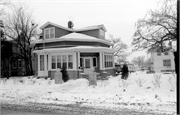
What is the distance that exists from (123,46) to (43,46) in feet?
90.2

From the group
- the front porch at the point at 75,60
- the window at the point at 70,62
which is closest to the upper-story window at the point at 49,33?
the front porch at the point at 75,60

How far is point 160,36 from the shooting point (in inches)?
461

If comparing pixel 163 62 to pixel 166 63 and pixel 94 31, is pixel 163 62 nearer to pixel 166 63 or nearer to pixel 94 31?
pixel 166 63

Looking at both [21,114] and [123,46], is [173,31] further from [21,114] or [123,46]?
[123,46]

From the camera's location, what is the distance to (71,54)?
1759 cm

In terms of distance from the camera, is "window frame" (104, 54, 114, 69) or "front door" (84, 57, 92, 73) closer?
"front door" (84, 57, 92, 73)

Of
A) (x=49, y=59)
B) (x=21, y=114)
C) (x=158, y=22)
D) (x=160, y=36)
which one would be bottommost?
(x=21, y=114)

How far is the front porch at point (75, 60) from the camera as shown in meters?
17.3

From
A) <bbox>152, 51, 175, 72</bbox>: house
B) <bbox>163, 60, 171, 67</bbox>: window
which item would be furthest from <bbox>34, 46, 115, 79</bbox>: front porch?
<bbox>163, 60, 171, 67</bbox>: window

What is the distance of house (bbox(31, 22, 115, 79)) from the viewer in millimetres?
17422

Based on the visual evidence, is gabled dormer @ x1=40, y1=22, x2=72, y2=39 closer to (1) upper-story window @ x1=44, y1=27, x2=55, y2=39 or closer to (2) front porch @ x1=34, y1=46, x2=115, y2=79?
(1) upper-story window @ x1=44, y1=27, x2=55, y2=39

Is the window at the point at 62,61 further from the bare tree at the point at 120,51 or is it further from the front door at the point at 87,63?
the bare tree at the point at 120,51

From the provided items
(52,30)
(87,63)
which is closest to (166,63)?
(87,63)

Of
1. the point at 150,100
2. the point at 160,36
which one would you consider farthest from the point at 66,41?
the point at 150,100
